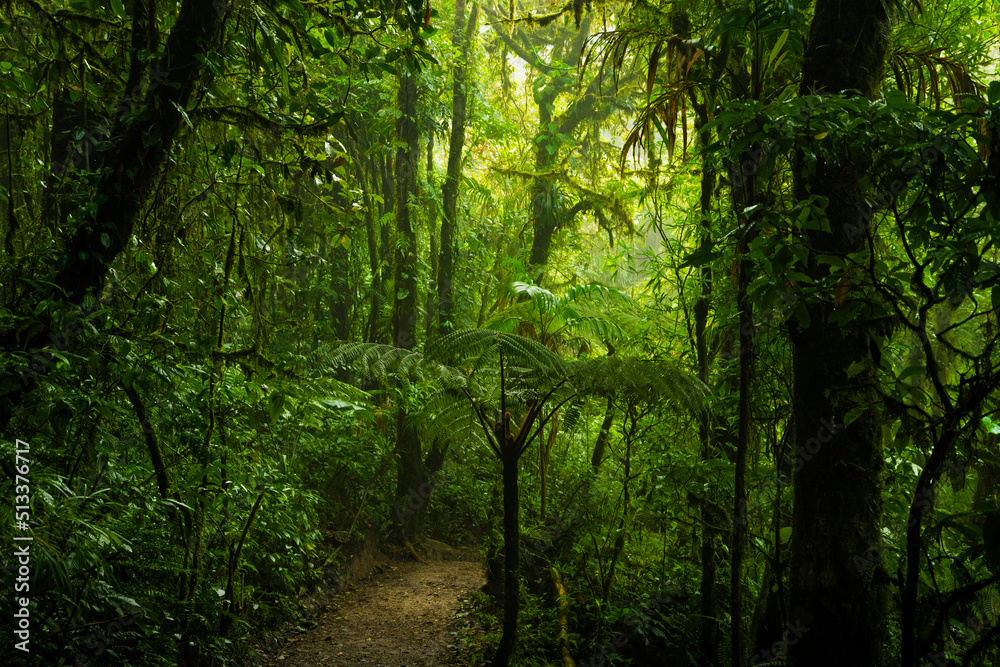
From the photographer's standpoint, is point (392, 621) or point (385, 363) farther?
point (392, 621)

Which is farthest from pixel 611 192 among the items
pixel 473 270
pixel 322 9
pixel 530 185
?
pixel 322 9

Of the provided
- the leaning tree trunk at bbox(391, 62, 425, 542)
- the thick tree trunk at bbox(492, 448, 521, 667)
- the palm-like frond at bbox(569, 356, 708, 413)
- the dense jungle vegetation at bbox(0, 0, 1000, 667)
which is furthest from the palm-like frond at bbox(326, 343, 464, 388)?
the leaning tree trunk at bbox(391, 62, 425, 542)

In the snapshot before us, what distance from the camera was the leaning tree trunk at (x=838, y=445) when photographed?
2.22m

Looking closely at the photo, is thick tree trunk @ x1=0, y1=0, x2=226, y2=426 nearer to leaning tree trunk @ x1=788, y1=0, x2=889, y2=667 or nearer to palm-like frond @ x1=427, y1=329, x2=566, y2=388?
palm-like frond @ x1=427, y1=329, x2=566, y2=388

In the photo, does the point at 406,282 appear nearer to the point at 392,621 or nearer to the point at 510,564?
the point at 392,621

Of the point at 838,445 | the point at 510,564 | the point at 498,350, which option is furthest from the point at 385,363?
the point at 838,445

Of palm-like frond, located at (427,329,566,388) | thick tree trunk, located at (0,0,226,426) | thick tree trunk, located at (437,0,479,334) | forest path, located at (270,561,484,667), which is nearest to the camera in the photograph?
thick tree trunk, located at (0,0,226,426)

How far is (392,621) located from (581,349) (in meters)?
3.23

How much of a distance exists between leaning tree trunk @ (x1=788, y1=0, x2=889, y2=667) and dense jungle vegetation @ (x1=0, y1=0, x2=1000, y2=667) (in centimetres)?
1

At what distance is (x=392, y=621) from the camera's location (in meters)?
5.85

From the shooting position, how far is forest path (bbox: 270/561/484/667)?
191 inches

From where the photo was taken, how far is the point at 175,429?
11.2 feet

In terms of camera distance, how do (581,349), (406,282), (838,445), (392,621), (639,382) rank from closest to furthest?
(838,445)
(639,382)
(392,621)
(581,349)
(406,282)

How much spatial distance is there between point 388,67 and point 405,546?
260 inches
